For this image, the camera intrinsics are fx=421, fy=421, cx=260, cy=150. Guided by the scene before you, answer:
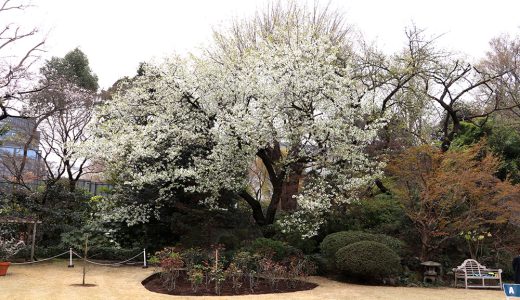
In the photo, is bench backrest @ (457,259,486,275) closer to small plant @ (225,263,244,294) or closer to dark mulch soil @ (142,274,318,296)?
dark mulch soil @ (142,274,318,296)

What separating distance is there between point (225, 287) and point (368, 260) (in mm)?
3573

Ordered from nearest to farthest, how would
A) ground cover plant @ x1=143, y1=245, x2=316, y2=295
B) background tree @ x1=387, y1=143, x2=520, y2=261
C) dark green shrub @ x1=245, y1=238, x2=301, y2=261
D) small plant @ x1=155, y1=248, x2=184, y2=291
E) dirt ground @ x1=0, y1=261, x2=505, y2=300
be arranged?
dirt ground @ x1=0, y1=261, x2=505, y2=300, ground cover plant @ x1=143, y1=245, x2=316, y2=295, small plant @ x1=155, y1=248, x2=184, y2=291, background tree @ x1=387, y1=143, x2=520, y2=261, dark green shrub @ x1=245, y1=238, x2=301, y2=261

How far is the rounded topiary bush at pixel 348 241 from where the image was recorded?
1145 cm

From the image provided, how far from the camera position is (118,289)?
8875 mm

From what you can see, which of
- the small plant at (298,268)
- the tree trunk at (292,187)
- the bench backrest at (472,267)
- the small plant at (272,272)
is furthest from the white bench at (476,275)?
the tree trunk at (292,187)

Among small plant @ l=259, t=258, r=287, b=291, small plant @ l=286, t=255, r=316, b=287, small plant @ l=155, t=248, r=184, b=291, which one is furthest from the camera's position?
small plant @ l=286, t=255, r=316, b=287

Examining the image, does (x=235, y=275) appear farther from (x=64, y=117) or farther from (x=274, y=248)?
(x=64, y=117)

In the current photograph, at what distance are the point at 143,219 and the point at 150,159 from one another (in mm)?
1999

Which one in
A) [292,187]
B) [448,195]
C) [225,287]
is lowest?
[225,287]

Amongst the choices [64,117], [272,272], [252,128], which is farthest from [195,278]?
[64,117]

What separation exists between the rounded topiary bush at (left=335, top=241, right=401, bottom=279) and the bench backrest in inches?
78.1

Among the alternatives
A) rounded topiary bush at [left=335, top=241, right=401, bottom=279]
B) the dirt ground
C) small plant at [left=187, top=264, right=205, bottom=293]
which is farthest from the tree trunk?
small plant at [left=187, top=264, right=205, bottom=293]

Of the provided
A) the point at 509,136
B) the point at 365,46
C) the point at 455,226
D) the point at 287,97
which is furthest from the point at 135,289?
the point at 509,136

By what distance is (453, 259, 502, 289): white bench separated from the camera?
10977 mm
